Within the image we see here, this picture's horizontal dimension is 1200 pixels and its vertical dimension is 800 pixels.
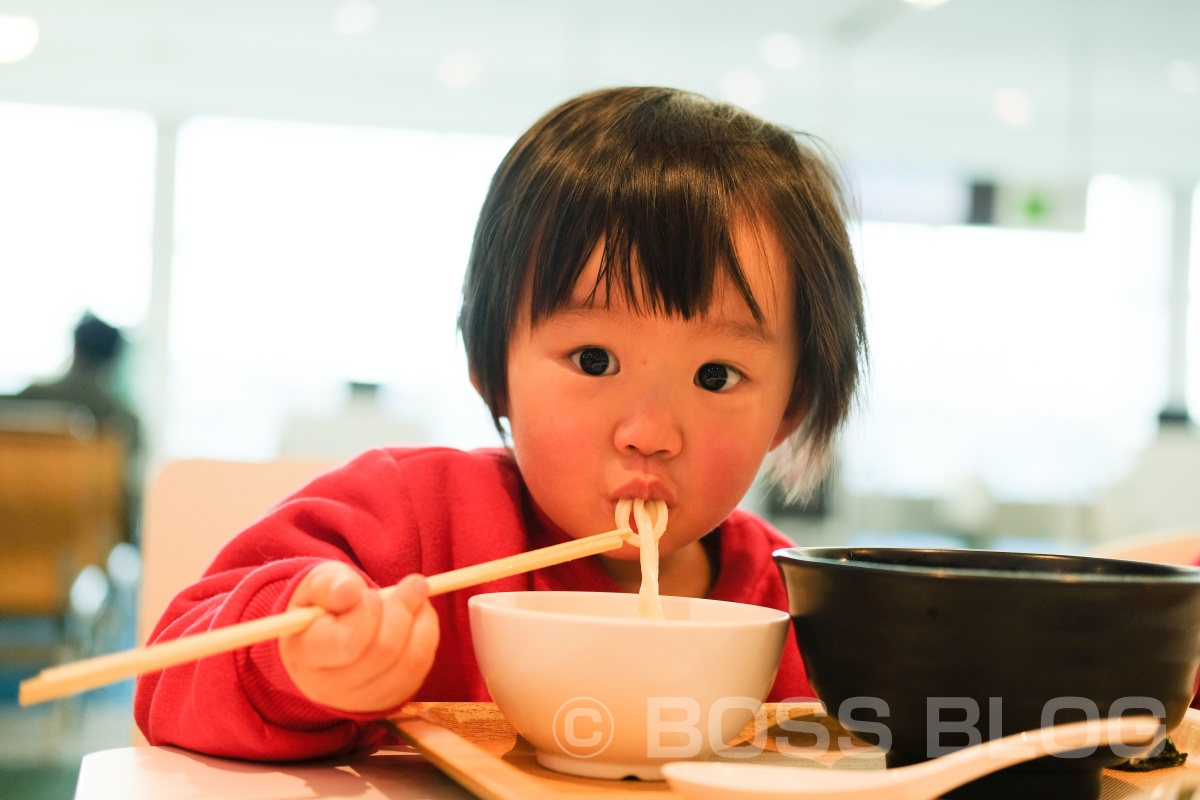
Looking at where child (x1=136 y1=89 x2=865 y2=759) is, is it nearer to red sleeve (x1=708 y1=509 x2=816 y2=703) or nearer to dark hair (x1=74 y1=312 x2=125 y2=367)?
red sleeve (x1=708 y1=509 x2=816 y2=703)

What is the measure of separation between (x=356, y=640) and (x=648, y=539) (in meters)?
0.25

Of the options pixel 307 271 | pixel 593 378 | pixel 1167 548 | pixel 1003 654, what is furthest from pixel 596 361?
pixel 307 271

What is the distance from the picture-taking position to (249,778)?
0.56 meters

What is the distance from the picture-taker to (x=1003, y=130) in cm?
552

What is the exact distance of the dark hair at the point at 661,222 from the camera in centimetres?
73

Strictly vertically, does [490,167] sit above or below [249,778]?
above

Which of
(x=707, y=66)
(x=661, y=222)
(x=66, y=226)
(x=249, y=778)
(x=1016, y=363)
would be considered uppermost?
(x=707, y=66)

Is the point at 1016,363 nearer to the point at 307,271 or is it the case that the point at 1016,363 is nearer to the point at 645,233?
the point at 307,271

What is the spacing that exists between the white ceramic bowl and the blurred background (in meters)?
4.00

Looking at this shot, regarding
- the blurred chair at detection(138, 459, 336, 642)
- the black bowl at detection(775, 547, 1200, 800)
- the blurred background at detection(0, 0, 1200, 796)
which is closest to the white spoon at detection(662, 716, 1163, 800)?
the black bowl at detection(775, 547, 1200, 800)

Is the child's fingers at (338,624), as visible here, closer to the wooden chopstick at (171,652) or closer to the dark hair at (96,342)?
the wooden chopstick at (171,652)

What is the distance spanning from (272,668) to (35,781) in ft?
7.95

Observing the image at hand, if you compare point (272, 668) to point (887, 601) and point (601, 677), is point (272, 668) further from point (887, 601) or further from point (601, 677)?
point (887, 601)

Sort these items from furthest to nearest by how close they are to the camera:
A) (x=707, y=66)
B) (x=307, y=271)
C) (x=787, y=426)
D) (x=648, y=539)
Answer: (x=307, y=271) → (x=707, y=66) → (x=787, y=426) → (x=648, y=539)
